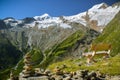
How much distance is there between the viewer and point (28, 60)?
59062mm

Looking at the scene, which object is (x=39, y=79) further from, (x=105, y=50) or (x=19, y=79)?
(x=105, y=50)

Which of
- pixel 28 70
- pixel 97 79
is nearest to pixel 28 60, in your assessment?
pixel 28 70

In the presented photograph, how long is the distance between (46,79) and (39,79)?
1462mm

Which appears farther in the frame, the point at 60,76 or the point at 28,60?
the point at 60,76

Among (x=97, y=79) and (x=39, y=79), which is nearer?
(x=39, y=79)

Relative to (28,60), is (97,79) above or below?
below

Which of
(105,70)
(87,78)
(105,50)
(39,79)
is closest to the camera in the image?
(39,79)

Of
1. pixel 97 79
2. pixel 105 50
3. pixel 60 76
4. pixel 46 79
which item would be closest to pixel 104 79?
pixel 97 79

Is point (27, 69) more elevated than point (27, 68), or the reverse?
point (27, 68)

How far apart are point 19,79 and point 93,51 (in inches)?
3812

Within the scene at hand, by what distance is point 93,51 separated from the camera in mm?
152375

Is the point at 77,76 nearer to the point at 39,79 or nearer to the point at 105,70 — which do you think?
the point at 39,79

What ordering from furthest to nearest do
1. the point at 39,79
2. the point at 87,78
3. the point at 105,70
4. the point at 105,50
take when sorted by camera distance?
the point at 105,50 < the point at 105,70 < the point at 87,78 < the point at 39,79

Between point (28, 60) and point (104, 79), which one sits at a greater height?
point (28, 60)
